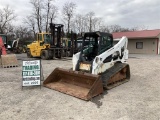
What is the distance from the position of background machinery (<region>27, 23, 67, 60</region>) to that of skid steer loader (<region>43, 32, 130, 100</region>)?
9.56 metres

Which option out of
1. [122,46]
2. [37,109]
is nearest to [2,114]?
[37,109]

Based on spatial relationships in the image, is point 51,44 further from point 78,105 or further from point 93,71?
point 78,105

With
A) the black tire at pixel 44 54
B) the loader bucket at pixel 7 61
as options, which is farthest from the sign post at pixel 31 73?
the black tire at pixel 44 54

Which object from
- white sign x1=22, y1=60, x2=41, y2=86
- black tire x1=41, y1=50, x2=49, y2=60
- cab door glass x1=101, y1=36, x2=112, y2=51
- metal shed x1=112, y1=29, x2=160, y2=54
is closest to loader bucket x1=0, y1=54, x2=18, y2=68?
black tire x1=41, y1=50, x2=49, y2=60

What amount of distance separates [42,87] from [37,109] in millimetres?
2113

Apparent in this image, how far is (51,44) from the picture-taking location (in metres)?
17.5

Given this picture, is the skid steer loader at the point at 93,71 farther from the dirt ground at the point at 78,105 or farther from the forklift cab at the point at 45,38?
the forklift cab at the point at 45,38

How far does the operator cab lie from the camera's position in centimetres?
759

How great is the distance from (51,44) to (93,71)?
11.4 m

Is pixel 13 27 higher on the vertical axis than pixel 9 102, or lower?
higher

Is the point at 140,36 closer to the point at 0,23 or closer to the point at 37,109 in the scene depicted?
the point at 37,109

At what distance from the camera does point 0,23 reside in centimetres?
4741

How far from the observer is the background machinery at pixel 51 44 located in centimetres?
1714

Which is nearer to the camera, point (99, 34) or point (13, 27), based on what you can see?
point (99, 34)
